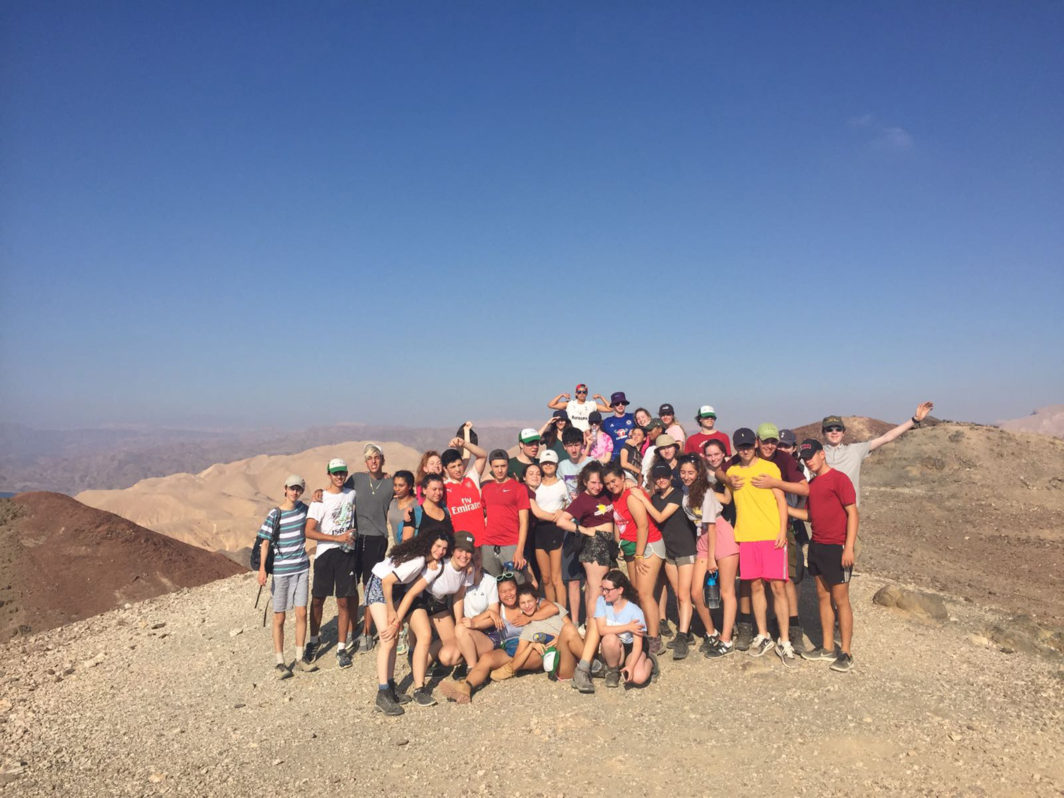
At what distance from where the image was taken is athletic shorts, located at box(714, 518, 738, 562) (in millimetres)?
6609

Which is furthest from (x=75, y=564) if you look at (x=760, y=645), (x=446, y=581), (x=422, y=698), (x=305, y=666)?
(x=760, y=645)

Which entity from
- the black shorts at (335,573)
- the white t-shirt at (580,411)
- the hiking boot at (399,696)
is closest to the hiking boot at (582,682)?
the hiking boot at (399,696)

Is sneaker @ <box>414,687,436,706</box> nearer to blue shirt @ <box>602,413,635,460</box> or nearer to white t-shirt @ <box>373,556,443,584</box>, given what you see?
white t-shirt @ <box>373,556,443,584</box>

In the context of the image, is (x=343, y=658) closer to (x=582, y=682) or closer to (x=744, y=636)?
(x=582, y=682)

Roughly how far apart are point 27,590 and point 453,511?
34.8 feet

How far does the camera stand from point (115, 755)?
5883 millimetres

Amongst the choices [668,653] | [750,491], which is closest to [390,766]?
[668,653]

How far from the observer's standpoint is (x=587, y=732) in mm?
5387

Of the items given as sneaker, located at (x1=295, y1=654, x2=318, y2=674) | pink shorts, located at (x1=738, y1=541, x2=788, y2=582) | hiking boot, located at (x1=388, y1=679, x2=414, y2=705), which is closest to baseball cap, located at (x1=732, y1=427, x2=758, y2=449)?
pink shorts, located at (x1=738, y1=541, x2=788, y2=582)

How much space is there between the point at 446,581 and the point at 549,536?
1380 mm

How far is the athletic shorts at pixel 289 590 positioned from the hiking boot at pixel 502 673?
225 centimetres

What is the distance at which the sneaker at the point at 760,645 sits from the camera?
6604 millimetres

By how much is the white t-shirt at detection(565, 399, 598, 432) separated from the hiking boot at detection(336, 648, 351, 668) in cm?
460

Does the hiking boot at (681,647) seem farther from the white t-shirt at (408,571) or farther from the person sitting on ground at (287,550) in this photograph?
the person sitting on ground at (287,550)
